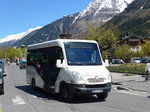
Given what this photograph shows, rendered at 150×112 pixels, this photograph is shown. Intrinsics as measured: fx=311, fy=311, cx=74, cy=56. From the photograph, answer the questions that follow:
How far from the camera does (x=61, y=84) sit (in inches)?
526

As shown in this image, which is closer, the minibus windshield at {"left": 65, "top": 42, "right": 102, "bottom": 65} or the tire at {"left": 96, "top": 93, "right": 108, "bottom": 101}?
the minibus windshield at {"left": 65, "top": 42, "right": 102, "bottom": 65}

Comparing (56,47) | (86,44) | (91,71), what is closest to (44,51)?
(56,47)

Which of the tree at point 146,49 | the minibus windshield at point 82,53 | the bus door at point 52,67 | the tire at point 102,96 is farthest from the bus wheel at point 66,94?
the tree at point 146,49

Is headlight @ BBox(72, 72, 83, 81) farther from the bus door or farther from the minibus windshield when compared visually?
the bus door

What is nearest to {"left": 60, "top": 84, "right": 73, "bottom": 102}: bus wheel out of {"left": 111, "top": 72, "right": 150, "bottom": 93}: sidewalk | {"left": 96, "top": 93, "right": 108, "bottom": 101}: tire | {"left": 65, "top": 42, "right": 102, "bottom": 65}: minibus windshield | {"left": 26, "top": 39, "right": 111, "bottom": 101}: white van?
{"left": 26, "top": 39, "right": 111, "bottom": 101}: white van

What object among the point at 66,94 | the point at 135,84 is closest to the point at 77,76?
the point at 66,94

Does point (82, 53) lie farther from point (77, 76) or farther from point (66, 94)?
point (66, 94)

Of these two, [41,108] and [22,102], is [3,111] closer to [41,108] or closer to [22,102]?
[41,108]

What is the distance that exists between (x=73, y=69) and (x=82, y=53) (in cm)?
120

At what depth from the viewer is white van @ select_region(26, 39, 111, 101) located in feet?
40.6

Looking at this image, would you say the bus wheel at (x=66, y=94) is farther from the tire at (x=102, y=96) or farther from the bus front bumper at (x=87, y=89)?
the tire at (x=102, y=96)

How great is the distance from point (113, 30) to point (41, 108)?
195 feet

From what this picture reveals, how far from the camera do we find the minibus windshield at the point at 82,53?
13250 millimetres

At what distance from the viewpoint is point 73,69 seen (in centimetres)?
1262
